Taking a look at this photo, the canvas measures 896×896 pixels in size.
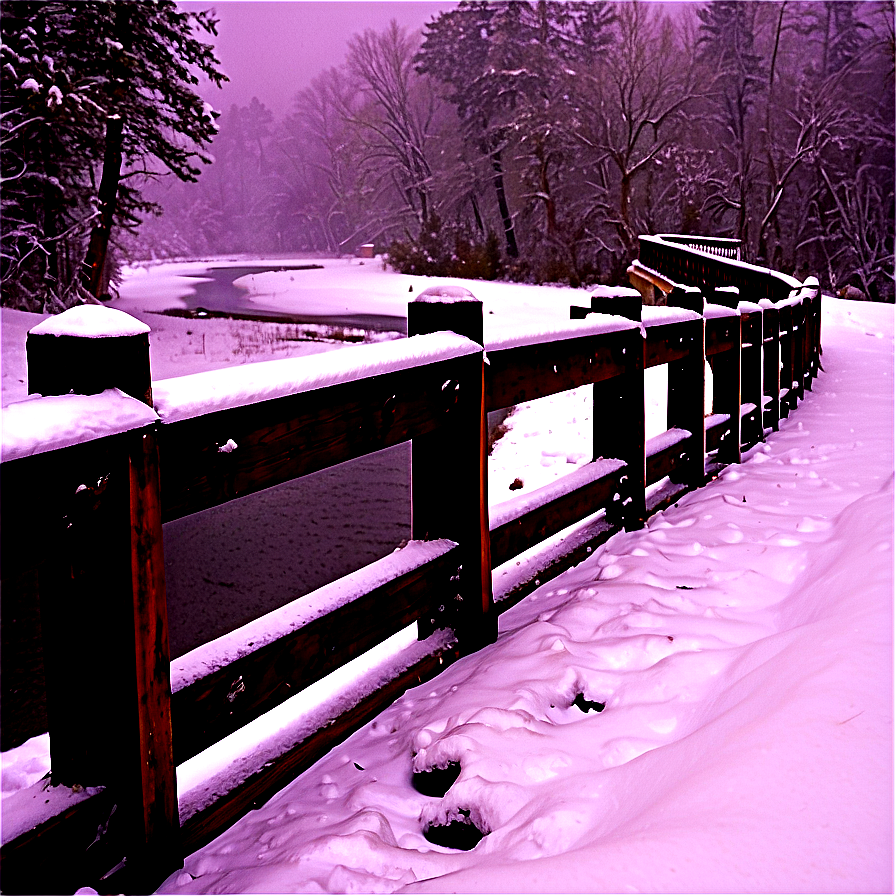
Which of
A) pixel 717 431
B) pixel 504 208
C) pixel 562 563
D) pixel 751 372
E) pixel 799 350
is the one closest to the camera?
pixel 562 563

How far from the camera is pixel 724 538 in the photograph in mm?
4766

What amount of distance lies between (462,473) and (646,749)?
4.53ft

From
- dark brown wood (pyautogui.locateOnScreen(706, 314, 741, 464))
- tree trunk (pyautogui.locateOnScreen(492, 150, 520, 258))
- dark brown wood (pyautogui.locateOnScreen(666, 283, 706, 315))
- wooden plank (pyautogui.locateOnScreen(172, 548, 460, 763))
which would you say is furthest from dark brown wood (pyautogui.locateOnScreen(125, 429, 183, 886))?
tree trunk (pyautogui.locateOnScreen(492, 150, 520, 258))

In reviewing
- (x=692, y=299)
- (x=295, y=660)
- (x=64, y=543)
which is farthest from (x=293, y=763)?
(x=692, y=299)

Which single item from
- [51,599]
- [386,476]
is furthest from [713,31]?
[51,599]

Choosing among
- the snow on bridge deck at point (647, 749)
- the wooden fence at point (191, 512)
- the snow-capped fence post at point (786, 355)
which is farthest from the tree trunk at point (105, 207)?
the snow on bridge deck at point (647, 749)

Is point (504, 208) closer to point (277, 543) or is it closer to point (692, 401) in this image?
point (277, 543)

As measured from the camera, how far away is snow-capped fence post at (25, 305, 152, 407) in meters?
2.14

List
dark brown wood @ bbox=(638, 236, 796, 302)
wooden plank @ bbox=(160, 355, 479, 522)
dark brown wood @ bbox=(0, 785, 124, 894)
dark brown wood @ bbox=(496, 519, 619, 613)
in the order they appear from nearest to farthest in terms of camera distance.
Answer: dark brown wood @ bbox=(0, 785, 124, 894) < wooden plank @ bbox=(160, 355, 479, 522) < dark brown wood @ bbox=(496, 519, 619, 613) < dark brown wood @ bbox=(638, 236, 796, 302)

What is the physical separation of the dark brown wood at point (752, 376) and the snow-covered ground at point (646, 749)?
3.23 m

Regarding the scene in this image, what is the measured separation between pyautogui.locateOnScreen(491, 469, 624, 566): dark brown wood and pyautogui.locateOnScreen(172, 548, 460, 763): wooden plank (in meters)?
0.45

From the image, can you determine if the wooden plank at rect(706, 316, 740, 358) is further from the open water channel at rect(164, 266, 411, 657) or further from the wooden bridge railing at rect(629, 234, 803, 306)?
the open water channel at rect(164, 266, 411, 657)

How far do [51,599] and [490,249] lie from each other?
44732 mm

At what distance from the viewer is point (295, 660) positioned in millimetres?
2854
